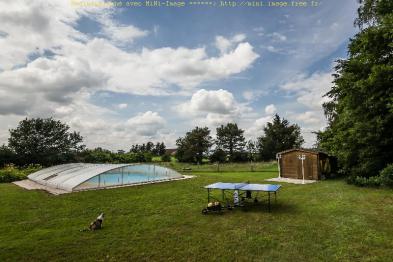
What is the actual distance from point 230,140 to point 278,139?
39.8 ft

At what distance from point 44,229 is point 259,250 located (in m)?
8.27

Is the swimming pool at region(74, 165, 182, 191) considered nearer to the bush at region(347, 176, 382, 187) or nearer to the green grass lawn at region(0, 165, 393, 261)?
the green grass lawn at region(0, 165, 393, 261)

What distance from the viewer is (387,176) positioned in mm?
17484

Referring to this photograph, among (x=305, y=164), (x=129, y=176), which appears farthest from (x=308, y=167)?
(x=129, y=176)

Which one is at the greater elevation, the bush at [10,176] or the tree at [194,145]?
the tree at [194,145]

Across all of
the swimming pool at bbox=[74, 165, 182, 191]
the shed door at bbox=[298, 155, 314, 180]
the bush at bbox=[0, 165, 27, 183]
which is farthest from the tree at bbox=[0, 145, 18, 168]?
the shed door at bbox=[298, 155, 314, 180]

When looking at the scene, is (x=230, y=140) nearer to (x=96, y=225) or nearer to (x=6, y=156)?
(x=6, y=156)

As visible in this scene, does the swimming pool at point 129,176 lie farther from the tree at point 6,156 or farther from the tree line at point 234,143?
the tree line at point 234,143

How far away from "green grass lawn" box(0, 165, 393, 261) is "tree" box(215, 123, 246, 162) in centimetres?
5333

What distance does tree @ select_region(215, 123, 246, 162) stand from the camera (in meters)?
69.8

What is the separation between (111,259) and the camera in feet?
24.9

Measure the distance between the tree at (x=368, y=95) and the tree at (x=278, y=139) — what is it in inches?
1627

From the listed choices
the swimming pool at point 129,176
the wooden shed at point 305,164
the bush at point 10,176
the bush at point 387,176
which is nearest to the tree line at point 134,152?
the bush at point 10,176

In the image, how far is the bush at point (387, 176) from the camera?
17.3m
